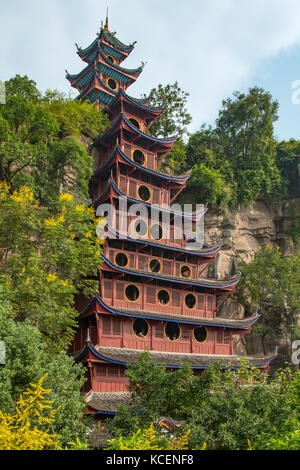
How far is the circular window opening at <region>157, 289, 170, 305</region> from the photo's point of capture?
21.8 m

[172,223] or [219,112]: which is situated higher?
[219,112]

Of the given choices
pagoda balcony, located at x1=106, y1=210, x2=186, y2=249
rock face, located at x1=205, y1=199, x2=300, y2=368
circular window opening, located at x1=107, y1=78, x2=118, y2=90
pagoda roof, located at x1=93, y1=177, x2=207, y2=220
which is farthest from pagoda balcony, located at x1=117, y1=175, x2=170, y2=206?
circular window opening, located at x1=107, y1=78, x2=118, y2=90

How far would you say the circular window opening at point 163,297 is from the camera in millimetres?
21750

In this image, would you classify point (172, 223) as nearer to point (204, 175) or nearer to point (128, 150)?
point (128, 150)

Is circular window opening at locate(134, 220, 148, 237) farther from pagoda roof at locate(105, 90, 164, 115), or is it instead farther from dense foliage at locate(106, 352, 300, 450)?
dense foliage at locate(106, 352, 300, 450)

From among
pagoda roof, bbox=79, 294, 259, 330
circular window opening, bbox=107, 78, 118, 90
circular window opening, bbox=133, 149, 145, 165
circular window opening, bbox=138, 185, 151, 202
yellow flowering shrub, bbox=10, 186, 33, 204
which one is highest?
circular window opening, bbox=107, 78, 118, 90

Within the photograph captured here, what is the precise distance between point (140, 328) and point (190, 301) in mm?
3760

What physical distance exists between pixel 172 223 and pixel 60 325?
10.4m

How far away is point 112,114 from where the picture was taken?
27141 mm

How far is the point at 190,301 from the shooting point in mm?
22844

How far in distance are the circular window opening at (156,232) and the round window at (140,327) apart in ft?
16.5

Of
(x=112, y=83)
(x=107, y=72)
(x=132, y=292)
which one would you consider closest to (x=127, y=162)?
(x=132, y=292)

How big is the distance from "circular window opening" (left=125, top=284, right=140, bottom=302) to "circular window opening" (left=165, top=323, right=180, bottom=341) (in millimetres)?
2015
